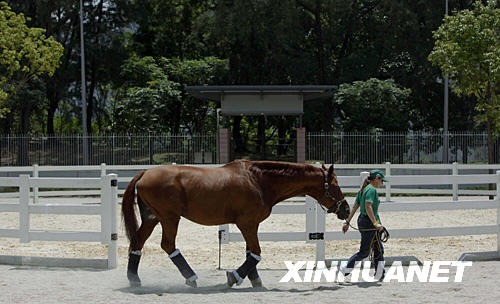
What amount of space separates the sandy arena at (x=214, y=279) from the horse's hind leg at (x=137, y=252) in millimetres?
156

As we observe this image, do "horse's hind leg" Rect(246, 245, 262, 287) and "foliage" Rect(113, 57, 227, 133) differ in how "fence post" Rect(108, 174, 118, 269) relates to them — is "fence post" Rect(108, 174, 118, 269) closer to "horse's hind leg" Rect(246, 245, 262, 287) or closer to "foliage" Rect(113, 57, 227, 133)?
"horse's hind leg" Rect(246, 245, 262, 287)

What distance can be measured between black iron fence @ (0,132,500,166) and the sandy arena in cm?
1661

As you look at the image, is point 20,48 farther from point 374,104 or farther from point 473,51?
point 473,51

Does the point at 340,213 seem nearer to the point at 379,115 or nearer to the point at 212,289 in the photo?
the point at 212,289

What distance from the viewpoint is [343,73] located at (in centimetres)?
4025

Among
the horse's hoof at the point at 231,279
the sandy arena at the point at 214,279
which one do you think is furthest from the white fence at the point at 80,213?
the horse's hoof at the point at 231,279

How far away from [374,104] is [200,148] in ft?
37.7

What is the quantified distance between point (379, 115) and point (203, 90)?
11732 millimetres

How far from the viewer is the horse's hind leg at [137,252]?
7.64 m

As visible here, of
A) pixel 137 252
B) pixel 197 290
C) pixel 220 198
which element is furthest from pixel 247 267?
pixel 137 252

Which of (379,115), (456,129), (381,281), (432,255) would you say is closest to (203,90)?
(379,115)

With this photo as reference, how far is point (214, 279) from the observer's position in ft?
26.4

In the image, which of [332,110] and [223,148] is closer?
[223,148]

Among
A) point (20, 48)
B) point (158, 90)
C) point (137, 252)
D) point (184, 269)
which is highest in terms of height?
point (20, 48)
